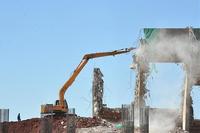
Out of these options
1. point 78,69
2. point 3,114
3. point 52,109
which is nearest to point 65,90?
point 78,69

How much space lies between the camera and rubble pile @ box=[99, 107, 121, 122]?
164ft

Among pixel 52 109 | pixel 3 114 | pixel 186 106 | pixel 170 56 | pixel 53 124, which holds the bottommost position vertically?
pixel 53 124

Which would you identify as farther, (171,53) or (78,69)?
(78,69)

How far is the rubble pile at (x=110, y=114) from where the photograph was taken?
164 ft

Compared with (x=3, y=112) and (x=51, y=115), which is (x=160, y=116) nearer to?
(x=51, y=115)

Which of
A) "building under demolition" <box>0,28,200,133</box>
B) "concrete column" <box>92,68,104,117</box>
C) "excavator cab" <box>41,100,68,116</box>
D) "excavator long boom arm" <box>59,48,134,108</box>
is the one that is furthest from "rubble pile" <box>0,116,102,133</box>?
"concrete column" <box>92,68,104,117</box>

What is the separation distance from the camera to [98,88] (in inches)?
2010

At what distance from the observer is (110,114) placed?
50625mm

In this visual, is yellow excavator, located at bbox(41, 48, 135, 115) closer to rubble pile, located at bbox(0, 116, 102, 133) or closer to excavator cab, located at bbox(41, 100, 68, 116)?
excavator cab, located at bbox(41, 100, 68, 116)

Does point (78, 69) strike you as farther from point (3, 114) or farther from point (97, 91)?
point (3, 114)

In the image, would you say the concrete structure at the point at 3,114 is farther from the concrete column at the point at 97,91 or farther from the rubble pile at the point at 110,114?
the concrete column at the point at 97,91

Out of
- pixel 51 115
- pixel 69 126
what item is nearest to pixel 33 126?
pixel 51 115

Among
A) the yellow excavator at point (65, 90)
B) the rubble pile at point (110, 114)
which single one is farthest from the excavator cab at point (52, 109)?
the rubble pile at point (110, 114)

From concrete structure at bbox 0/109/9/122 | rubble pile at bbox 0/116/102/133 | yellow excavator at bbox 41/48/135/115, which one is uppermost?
yellow excavator at bbox 41/48/135/115
